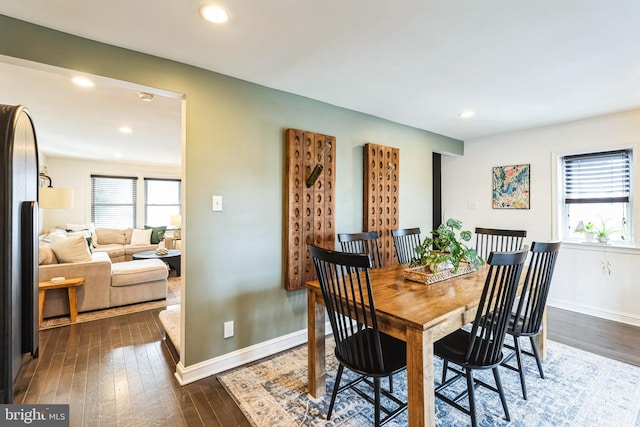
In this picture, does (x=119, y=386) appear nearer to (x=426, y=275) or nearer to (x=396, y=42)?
(x=426, y=275)

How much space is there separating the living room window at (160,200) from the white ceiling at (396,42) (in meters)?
6.04

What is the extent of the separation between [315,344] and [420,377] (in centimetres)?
77

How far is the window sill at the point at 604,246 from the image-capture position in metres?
3.25

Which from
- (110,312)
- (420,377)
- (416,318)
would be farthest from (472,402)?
(110,312)

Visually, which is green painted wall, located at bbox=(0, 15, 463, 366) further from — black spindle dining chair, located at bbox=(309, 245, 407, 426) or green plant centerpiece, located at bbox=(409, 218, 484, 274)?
green plant centerpiece, located at bbox=(409, 218, 484, 274)

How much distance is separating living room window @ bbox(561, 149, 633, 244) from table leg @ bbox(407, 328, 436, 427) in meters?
3.39

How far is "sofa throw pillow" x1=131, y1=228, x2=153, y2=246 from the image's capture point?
6.45m

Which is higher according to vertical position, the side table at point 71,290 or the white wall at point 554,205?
the white wall at point 554,205

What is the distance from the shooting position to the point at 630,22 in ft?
5.50

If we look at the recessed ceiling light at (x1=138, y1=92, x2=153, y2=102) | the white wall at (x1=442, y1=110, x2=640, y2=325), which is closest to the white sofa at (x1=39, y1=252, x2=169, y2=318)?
the recessed ceiling light at (x1=138, y1=92, x2=153, y2=102)

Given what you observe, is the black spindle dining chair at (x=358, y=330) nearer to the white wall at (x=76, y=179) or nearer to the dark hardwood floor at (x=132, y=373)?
the dark hardwood floor at (x=132, y=373)

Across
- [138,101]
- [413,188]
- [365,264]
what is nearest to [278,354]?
[365,264]

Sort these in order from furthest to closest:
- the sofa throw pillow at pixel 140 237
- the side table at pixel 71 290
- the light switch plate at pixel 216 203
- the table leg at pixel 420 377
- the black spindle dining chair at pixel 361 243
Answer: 1. the sofa throw pillow at pixel 140 237
2. the side table at pixel 71 290
3. the black spindle dining chair at pixel 361 243
4. the light switch plate at pixel 216 203
5. the table leg at pixel 420 377

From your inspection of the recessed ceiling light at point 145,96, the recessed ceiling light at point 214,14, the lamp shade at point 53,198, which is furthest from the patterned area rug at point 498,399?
the lamp shade at point 53,198
